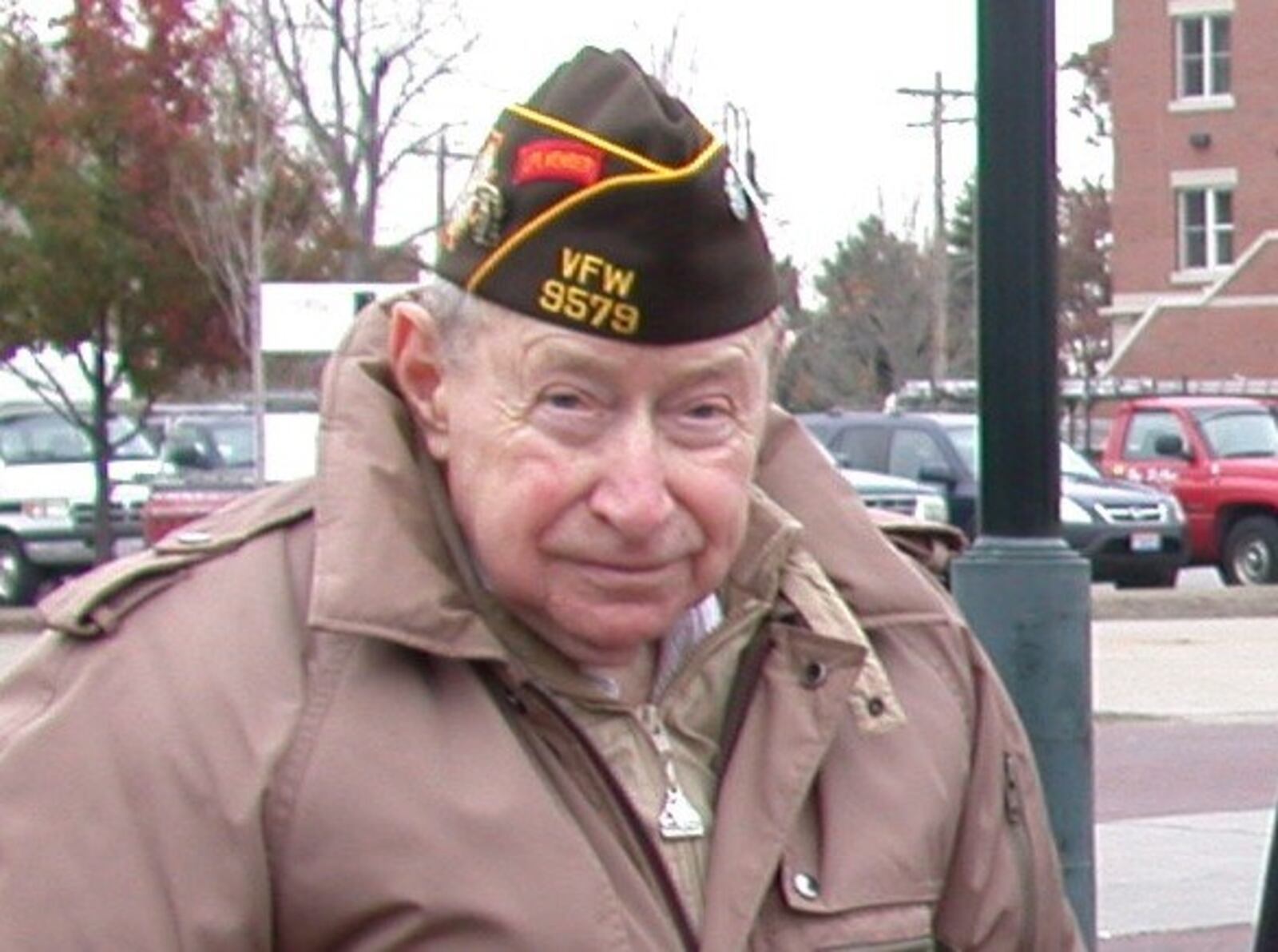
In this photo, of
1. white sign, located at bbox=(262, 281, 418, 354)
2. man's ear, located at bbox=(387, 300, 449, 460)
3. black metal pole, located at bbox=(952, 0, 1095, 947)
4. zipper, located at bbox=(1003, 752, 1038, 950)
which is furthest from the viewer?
white sign, located at bbox=(262, 281, 418, 354)

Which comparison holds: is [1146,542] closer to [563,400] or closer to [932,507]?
[932,507]

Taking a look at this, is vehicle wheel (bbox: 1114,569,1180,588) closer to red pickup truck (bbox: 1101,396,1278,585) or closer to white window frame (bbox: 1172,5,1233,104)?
red pickup truck (bbox: 1101,396,1278,585)

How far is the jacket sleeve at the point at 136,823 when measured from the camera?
2.12 meters

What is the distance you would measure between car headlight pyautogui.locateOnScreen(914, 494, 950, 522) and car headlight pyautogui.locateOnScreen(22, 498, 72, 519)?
7.25m

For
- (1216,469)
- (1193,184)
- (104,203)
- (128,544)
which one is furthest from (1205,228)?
(104,203)

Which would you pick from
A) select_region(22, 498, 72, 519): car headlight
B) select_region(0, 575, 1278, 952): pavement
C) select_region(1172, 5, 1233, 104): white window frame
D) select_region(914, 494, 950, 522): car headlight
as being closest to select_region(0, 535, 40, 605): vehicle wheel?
select_region(22, 498, 72, 519): car headlight

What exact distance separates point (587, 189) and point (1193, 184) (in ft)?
184

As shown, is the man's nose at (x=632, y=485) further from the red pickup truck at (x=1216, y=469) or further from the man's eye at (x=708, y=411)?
the red pickup truck at (x=1216, y=469)

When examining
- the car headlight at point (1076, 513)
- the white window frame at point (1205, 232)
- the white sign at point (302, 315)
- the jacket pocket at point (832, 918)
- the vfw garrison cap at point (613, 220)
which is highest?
the white window frame at point (1205, 232)

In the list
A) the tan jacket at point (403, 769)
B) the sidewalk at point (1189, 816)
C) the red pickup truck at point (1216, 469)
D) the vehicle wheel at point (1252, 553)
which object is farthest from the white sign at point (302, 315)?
the tan jacket at point (403, 769)

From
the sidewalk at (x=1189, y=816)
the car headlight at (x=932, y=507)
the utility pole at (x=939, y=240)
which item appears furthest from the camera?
the utility pole at (x=939, y=240)

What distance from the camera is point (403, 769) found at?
2.19 m

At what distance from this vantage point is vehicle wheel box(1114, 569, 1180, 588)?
83.4ft

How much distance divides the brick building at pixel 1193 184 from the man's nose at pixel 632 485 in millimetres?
52378
